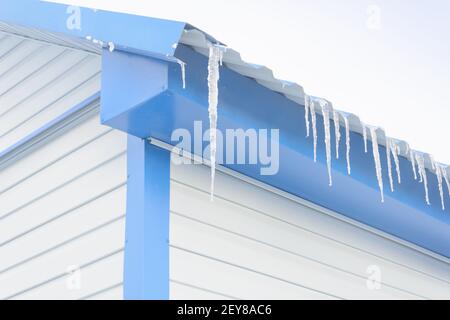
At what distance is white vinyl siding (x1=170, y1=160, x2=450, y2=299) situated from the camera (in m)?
3.49

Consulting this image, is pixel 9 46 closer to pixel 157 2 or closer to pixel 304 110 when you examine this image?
pixel 304 110

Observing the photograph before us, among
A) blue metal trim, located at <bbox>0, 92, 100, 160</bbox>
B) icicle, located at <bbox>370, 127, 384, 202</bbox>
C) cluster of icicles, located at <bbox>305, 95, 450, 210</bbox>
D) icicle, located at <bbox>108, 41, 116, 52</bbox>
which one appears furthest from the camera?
blue metal trim, located at <bbox>0, 92, 100, 160</bbox>

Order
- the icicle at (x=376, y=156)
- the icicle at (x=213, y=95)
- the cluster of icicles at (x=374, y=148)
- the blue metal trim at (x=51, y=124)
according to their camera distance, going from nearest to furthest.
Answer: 1. the icicle at (x=213, y=95)
2. the cluster of icicles at (x=374, y=148)
3. the icicle at (x=376, y=156)
4. the blue metal trim at (x=51, y=124)

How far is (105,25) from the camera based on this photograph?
130 inches

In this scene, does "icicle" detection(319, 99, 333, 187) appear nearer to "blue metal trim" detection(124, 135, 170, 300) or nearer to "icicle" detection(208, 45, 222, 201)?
"icicle" detection(208, 45, 222, 201)

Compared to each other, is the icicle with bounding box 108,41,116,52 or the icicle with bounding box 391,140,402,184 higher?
the icicle with bounding box 108,41,116,52

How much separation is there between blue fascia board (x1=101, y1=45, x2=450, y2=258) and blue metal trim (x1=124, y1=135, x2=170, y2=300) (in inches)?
4.4

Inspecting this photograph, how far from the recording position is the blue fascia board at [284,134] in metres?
3.23

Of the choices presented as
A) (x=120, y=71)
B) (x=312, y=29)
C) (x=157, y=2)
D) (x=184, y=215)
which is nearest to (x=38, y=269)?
(x=184, y=215)

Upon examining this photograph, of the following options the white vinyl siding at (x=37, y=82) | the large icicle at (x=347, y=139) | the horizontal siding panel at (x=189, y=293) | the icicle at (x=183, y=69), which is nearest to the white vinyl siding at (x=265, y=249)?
the horizontal siding panel at (x=189, y=293)

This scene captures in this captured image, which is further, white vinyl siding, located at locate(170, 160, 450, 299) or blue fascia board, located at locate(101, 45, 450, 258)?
white vinyl siding, located at locate(170, 160, 450, 299)

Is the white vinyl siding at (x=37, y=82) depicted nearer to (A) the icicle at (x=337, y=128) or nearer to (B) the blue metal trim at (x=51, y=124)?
(B) the blue metal trim at (x=51, y=124)

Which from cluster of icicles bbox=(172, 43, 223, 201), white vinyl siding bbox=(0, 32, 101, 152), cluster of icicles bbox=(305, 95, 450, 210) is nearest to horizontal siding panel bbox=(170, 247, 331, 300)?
cluster of icicles bbox=(172, 43, 223, 201)

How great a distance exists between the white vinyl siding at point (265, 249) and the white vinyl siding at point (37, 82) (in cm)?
87
